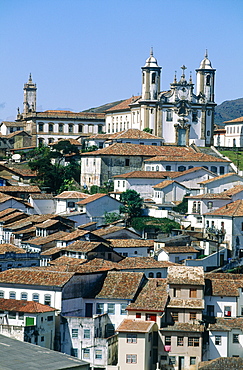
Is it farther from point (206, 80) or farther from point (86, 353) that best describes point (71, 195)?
point (86, 353)

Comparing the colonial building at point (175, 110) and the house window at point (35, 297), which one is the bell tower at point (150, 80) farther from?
the house window at point (35, 297)

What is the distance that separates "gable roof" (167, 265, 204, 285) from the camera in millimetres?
51031

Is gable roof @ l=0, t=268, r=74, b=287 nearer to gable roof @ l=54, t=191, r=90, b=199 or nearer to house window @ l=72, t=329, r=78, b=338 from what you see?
house window @ l=72, t=329, r=78, b=338

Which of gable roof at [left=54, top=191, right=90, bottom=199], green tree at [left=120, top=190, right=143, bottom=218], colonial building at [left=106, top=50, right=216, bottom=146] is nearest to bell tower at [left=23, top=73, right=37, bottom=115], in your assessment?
colonial building at [left=106, top=50, right=216, bottom=146]

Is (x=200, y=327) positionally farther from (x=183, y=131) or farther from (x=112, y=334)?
(x=183, y=131)

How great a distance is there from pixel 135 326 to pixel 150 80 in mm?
53530

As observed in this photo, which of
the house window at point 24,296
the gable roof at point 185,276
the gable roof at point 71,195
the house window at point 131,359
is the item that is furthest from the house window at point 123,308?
the gable roof at point 71,195

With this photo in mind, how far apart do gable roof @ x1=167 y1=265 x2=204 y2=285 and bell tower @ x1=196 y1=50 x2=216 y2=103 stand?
4849cm

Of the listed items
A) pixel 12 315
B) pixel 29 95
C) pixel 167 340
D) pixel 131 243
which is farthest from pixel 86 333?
pixel 29 95

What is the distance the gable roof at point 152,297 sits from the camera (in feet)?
161

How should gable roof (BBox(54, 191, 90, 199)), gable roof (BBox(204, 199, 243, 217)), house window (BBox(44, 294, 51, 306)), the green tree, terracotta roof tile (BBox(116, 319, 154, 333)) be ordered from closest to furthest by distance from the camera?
terracotta roof tile (BBox(116, 319, 154, 333))
house window (BBox(44, 294, 51, 306))
gable roof (BBox(204, 199, 243, 217))
the green tree
gable roof (BBox(54, 191, 90, 199))

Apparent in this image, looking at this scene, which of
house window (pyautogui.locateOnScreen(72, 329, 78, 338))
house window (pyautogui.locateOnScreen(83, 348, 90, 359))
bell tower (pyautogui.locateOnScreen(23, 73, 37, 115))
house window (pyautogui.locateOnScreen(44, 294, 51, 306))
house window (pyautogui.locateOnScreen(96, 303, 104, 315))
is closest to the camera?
house window (pyautogui.locateOnScreen(83, 348, 90, 359))

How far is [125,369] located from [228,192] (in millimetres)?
29919

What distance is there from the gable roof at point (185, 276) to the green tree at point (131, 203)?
21.8 m
